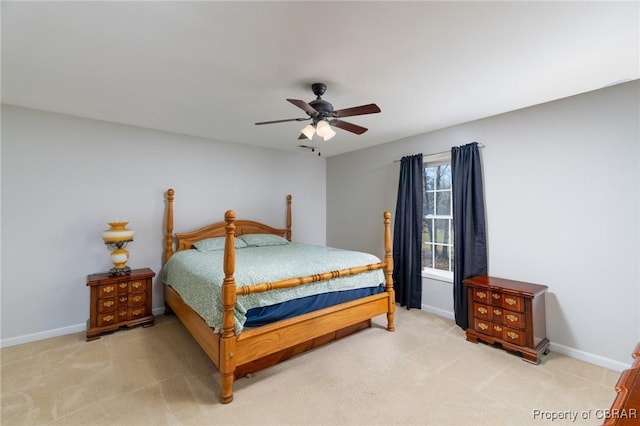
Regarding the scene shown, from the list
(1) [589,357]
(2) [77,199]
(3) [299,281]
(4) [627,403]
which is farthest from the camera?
(2) [77,199]

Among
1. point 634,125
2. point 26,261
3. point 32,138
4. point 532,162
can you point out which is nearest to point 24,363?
point 26,261

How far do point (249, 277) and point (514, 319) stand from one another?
257 cm

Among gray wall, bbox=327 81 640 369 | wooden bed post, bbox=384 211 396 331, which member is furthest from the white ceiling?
wooden bed post, bbox=384 211 396 331

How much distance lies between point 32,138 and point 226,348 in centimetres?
326

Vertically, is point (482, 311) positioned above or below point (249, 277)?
below

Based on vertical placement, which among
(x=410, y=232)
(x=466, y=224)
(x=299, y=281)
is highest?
(x=466, y=224)

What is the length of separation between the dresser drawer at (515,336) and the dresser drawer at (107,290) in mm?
4234

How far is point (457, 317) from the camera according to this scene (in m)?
3.42

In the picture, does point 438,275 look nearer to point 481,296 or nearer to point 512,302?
point 481,296

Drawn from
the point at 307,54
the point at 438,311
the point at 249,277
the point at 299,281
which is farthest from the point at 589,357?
the point at 307,54

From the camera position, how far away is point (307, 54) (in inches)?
78.2

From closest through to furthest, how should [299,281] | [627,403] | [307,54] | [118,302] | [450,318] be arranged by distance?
[627,403] → [307,54] → [299,281] → [118,302] → [450,318]

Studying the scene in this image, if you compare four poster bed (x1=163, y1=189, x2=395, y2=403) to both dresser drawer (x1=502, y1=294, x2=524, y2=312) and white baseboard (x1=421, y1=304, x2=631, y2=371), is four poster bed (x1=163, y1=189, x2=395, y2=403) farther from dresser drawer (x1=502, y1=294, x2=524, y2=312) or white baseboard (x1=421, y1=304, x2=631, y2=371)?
white baseboard (x1=421, y1=304, x2=631, y2=371)

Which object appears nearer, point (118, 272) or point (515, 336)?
point (515, 336)
